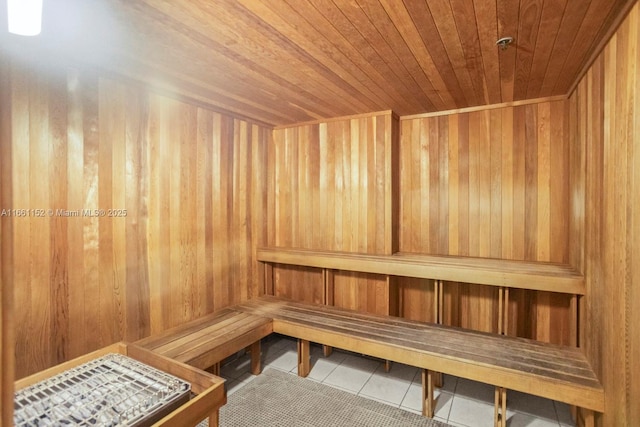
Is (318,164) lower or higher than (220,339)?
higher

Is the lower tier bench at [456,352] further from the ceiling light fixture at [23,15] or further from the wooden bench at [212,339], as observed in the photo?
Answer: the ceiling light fixture at [23,15]

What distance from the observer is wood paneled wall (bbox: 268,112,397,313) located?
3.14 meters

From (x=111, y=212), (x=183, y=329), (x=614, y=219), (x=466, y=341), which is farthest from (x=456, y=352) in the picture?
(x=111, y=212)

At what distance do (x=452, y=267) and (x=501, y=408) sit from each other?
1.01m

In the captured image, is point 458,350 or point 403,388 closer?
point 458,350

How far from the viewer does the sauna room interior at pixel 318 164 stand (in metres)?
1.52

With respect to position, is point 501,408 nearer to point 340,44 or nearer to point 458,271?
point 458,271

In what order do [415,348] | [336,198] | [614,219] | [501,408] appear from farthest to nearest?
1. [336,198]
2. [415,348]
3. [501,408]
4. [614,219]

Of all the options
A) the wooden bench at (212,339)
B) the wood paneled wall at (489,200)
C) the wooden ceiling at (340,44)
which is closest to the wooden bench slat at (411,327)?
the wooden bench at (212,339)

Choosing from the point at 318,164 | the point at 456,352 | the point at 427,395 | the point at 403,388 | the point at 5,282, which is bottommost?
the point at 403,388

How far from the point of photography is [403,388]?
8.79ft

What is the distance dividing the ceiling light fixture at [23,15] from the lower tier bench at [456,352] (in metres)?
2.44

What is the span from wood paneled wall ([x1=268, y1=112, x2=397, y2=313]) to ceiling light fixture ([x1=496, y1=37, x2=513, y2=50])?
1.27m

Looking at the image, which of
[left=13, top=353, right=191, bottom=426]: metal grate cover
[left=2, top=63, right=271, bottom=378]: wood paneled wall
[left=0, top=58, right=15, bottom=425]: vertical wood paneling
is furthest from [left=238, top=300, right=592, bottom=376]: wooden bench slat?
[left=0, top=58, right=15, bottom=425]: vertical wood paneling
